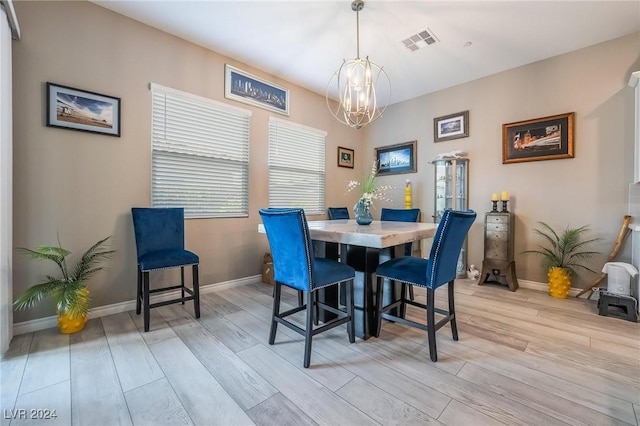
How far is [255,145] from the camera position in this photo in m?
3.56

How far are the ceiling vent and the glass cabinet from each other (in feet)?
5.20

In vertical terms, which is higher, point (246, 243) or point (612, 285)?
point (246, 243)

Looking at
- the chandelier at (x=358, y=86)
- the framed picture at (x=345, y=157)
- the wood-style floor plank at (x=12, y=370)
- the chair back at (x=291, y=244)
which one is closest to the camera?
the wood-style floor plank at (x=12, y=370)

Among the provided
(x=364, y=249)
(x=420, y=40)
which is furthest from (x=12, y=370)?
(x=420, y=40)

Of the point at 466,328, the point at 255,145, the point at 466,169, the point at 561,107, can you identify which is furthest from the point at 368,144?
the point at 466,328

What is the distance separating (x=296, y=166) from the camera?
13.5 ft

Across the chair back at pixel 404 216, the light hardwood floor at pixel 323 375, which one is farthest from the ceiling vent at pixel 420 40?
the light hardwood floor at pixel 323 375

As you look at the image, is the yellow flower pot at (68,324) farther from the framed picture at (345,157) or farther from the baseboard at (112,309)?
the framed picture at (345,157)

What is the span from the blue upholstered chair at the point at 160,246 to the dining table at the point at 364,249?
2.65ft

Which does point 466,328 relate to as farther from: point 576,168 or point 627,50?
point 627,50

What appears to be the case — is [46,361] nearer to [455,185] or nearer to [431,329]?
[431,329]

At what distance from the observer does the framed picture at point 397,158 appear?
450 centimetres

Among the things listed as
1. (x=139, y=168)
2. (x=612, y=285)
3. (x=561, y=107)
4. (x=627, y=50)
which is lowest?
(x=612, y=285)

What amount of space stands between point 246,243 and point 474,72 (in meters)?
3.90
